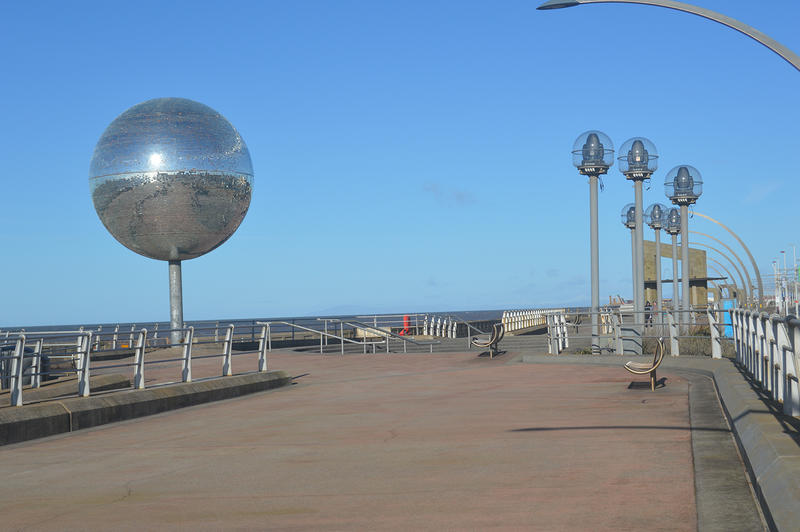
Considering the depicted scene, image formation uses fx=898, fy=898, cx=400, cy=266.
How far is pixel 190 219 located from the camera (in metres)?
31.9

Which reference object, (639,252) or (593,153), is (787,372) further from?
(639,252)

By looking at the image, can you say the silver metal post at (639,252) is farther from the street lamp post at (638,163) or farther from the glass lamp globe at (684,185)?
the glass lamp globe at (684,185)

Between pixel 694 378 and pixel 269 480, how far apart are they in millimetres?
11396

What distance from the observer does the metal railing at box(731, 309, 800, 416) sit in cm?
856

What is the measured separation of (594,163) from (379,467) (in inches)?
724

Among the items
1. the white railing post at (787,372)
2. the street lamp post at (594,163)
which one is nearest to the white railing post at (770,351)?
the white railing post at (787,372)

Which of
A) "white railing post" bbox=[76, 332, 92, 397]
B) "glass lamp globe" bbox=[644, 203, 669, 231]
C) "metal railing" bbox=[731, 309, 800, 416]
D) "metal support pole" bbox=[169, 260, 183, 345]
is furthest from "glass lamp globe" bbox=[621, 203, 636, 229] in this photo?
"white railing post" bbox=[76, 332, 92, 397]

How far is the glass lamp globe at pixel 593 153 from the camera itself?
2544cm

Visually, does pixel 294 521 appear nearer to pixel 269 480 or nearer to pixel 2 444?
pixel 269 480

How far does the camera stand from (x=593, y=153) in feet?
83.4

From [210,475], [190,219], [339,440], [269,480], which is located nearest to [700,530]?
[269,480]

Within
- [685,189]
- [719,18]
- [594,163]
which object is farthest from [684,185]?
[719,18]

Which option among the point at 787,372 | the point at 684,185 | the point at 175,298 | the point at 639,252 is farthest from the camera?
the point at 175,298

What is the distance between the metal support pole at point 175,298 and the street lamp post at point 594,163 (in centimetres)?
1500
